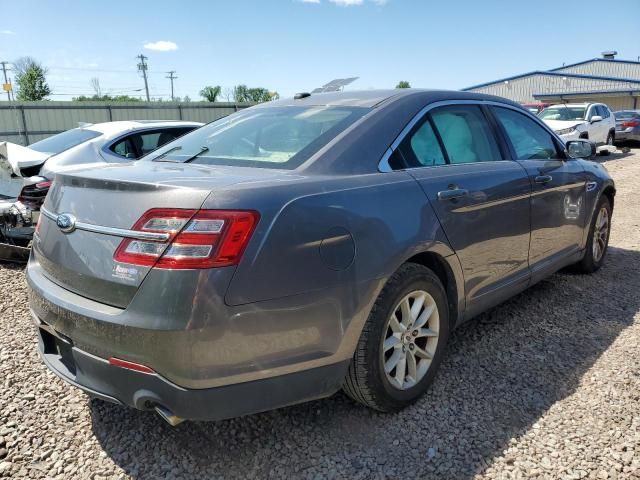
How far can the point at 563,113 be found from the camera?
1669 centimetres

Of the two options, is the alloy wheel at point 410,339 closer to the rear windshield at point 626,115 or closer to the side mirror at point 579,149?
the side mirror at point 579,149

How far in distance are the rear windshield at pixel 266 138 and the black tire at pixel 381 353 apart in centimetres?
74

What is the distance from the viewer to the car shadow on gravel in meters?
2.32

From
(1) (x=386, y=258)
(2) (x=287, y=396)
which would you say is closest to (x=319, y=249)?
(1) (x=386, y=258)

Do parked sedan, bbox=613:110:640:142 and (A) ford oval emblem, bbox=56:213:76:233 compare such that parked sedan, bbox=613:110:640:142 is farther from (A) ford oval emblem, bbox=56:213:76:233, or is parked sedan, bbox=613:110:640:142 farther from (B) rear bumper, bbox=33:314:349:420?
(A) ford oval emblem, bbox=56:213:76:233

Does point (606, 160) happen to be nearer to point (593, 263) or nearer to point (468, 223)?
point (593, 263)

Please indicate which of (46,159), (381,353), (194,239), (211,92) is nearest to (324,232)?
(194,239)

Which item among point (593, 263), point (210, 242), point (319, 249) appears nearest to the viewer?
point (210, 242)

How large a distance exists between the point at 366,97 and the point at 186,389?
1.94 m

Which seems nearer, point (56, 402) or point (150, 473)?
point (150, 473)

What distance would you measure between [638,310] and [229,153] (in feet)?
10.9

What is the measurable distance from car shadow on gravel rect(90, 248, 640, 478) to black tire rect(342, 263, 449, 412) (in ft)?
0.42

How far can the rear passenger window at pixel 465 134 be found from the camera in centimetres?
315

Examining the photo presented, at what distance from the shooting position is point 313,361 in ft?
7.27
